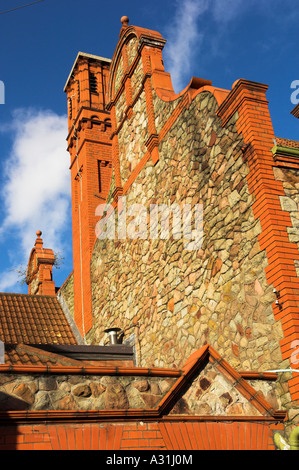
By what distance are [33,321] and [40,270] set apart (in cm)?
415

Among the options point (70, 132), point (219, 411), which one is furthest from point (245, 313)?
point (70, 132)

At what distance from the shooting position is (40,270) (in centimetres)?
1959

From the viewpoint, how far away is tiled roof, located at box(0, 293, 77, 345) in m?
14.4

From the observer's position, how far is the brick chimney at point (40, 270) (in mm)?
19189

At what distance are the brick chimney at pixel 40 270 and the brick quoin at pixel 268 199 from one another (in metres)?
12.4

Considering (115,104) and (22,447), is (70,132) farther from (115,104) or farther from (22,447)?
(22,447)

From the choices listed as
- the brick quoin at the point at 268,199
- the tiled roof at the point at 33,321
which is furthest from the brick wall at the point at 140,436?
the tiled roof at the point at 33,321

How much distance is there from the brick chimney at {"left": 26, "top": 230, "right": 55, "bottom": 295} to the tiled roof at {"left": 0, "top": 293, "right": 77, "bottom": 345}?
2.60 feet

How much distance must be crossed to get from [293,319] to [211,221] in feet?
8.75

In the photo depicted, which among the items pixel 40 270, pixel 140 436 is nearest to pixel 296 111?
pixel 140 436

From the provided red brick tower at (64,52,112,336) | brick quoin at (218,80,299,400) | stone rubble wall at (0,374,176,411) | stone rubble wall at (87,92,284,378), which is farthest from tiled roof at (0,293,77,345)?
brick quoin at (218,80,299,400)

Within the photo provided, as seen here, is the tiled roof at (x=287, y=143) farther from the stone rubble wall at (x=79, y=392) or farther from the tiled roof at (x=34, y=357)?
the tiled roof at (x=34, y=357)

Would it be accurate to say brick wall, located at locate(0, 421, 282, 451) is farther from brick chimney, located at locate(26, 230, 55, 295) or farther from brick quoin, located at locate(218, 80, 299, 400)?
brick chimney, located at locate(26, 230, 55, 295)
